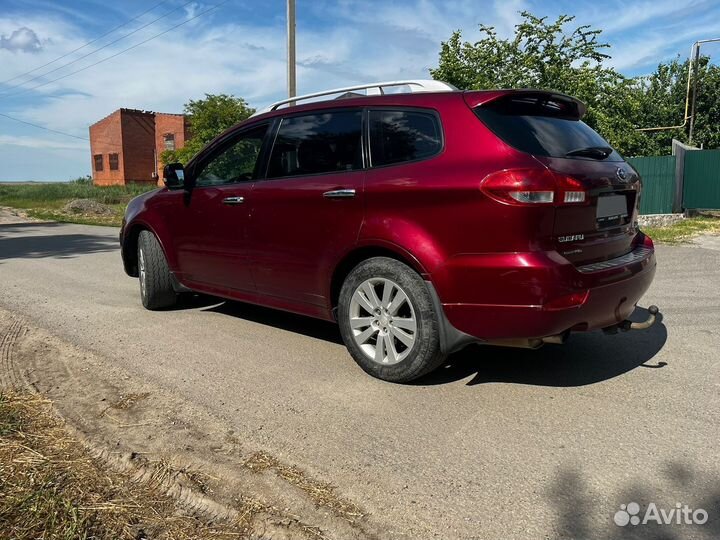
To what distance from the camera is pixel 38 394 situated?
11.4 feet

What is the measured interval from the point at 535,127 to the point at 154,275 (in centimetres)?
372

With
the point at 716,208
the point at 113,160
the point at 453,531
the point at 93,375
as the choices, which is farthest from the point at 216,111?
the point at 453,531

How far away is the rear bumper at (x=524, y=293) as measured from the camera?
3.06 metres

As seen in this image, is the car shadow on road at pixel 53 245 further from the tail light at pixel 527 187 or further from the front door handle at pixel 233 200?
the tail light at pixel 527 187

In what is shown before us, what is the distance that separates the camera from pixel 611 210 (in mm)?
3520

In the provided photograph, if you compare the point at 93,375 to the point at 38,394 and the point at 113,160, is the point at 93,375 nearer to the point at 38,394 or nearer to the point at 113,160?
the point at 38,394

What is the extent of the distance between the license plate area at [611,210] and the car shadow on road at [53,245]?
30.2ft

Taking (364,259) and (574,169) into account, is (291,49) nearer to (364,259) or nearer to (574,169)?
(364,259)

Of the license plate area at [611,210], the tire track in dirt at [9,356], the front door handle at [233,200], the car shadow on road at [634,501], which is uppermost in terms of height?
the front door handle at [233,200]

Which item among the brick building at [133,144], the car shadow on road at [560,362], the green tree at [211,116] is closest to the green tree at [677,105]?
the green tree at [211,116]

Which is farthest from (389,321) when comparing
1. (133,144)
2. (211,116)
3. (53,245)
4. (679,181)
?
(133,144)

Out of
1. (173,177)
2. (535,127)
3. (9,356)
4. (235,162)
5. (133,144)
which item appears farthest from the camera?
(133,144)

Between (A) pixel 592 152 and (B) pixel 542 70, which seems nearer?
(A) pixel 592 152

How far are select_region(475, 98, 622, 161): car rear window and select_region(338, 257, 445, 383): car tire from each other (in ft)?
3.13
